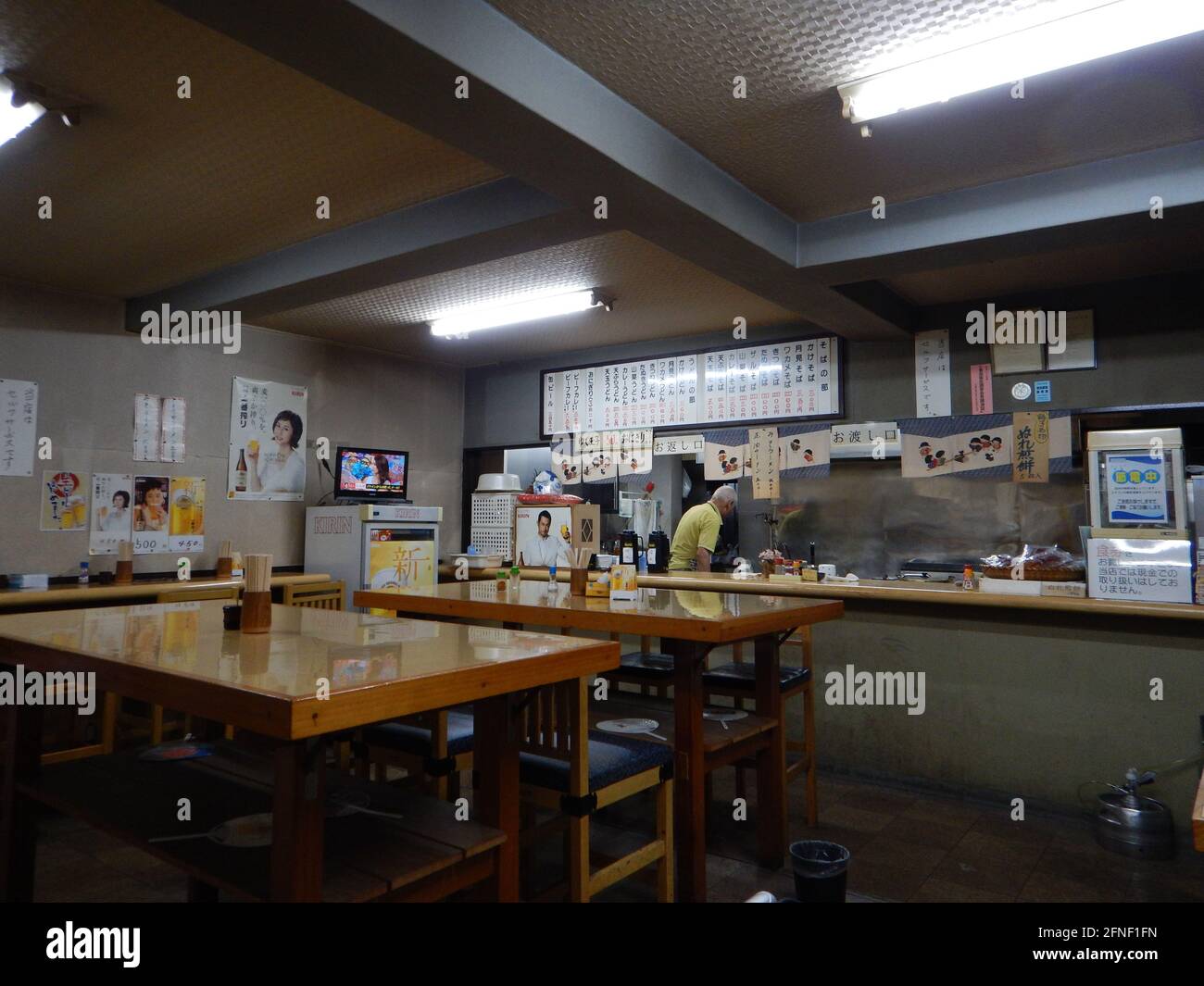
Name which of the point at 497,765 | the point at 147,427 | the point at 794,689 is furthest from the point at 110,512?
the point at 794,689

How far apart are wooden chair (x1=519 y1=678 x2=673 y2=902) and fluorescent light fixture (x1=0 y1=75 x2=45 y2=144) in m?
2.60

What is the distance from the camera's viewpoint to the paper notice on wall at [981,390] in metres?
4.59

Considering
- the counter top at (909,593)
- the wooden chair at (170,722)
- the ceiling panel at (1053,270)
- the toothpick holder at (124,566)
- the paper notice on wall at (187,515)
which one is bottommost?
the wooden chair at (170,722)

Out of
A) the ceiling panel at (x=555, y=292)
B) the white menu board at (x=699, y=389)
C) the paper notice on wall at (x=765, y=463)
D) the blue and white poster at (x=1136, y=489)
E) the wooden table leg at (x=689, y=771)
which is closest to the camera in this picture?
the wooden table leg at (x=689, y=771)

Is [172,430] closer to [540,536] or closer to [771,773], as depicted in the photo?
[540,536]

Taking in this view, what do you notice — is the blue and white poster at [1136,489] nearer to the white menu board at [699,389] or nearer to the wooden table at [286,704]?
the white menu board at [699,389]

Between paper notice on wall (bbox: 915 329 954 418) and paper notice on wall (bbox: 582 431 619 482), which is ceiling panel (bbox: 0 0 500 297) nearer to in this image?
paper notice on wall (bbox: 582 431 619 482)

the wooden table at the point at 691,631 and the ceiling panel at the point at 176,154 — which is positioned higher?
the ceiling panel at the point at 176,154

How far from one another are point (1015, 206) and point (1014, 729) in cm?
248

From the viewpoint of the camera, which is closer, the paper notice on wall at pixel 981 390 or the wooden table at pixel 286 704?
the wooden table at pixel 286 704

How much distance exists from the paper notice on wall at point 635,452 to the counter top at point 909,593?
103cm

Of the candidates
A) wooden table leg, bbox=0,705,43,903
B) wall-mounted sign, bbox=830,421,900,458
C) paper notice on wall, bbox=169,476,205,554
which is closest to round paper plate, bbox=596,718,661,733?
wooden table leg, bbox=0,705,43,903

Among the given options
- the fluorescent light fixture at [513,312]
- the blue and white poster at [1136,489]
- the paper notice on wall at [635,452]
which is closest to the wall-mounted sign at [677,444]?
the paper notice on wall at [635,452]
